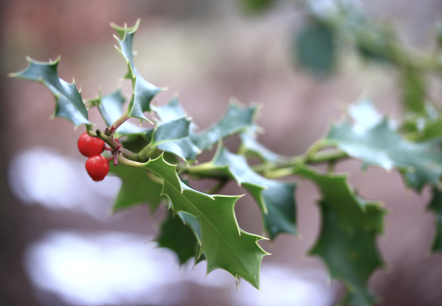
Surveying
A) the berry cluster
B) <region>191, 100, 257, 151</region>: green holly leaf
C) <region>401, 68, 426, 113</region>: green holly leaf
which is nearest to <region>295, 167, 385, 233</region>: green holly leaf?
<region>191, 100, 257, 151</region>: green holly leaf

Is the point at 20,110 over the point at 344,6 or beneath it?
beneath

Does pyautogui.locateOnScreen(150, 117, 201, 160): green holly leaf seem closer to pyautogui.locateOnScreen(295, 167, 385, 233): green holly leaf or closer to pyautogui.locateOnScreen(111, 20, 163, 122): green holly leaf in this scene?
pyautogui.locateOnScreen(111, 20, 163, 122): green holly leaf

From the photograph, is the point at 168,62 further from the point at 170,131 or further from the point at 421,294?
the point at 170,131

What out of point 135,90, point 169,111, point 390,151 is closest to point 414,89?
point 390,151

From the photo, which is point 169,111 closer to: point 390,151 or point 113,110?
point 113,110

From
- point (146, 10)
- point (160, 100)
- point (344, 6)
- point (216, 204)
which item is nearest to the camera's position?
point (216, 204)

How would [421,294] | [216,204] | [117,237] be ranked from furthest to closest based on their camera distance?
[117,237]
[421,294]
[216,204]

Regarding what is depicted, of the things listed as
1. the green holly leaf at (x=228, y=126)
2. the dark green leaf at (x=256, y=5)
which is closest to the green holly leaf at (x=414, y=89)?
the dark green leaf at (x=256, y=5)

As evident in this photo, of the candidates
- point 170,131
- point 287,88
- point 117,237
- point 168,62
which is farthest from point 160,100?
point 170,131
